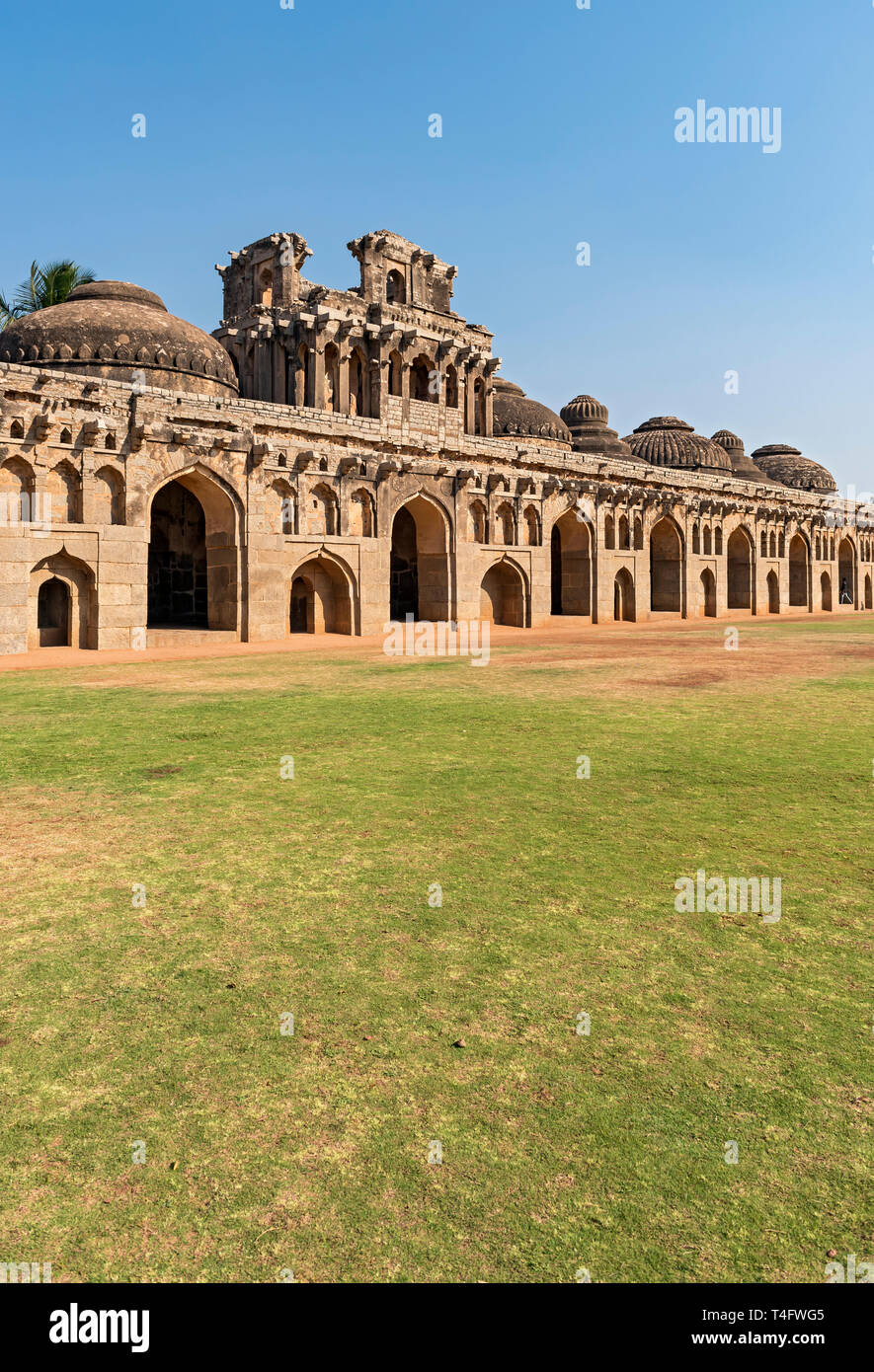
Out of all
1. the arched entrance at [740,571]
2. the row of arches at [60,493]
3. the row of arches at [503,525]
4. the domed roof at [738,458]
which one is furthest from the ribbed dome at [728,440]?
A: the row of arches at [60,493]

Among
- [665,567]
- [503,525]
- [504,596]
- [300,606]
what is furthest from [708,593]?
[300,606]

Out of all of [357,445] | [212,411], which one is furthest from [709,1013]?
[357,445]

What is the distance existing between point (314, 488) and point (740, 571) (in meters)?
27.2

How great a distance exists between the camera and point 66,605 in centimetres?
2069

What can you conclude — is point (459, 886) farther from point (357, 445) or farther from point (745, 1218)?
point (357, 445)

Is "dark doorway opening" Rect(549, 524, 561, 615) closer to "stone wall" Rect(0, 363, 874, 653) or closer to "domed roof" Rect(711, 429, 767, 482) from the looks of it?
"stone wall" Rect(0, 363, 874, 653)

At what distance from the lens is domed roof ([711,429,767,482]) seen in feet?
184

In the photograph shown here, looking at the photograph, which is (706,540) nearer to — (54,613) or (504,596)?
(504,596)

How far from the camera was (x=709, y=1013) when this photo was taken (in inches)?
128

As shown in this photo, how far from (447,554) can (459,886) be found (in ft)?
82.7

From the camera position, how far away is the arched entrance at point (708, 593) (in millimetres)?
41156

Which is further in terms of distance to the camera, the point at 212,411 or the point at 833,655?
the point at 212,411
